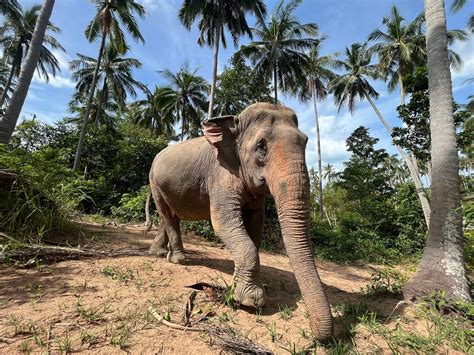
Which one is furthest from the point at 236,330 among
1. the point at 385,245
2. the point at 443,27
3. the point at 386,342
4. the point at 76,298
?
the point at 385,245

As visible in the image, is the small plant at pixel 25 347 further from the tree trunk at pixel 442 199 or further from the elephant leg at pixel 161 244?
the tree trunk at pixel 442 199

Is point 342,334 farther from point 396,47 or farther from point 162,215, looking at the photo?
point 396,47

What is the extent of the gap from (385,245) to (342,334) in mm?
12995

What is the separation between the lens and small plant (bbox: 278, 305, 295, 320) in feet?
10.8

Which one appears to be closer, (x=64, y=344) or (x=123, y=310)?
(x=64, y=344)

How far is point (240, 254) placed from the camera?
3.45 m

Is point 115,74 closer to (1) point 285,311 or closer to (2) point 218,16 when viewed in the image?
(2) point 218,16

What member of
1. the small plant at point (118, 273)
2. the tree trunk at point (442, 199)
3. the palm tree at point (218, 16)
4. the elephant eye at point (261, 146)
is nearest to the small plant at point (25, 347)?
the small plant at point (118, 273)

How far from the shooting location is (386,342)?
2.87 m

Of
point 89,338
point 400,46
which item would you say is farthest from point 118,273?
point 400,46

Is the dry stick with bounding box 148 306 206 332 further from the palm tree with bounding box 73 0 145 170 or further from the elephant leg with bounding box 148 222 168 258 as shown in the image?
the palm tree with bounding box 73 0 145 170

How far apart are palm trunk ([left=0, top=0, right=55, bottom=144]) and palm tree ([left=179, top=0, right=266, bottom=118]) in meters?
9.81

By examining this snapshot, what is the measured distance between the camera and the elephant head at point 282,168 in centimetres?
275

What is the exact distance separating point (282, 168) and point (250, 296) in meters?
1.37
